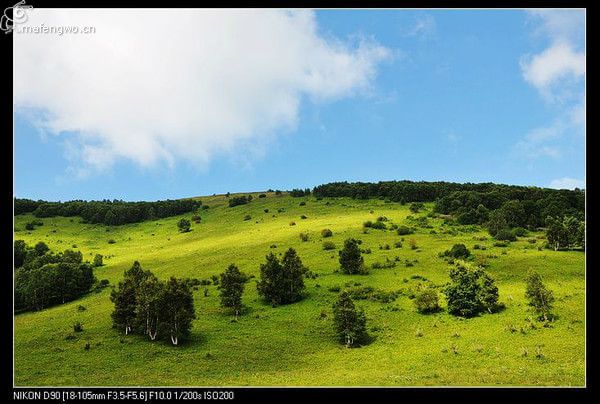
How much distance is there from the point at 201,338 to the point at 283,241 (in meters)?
49.1

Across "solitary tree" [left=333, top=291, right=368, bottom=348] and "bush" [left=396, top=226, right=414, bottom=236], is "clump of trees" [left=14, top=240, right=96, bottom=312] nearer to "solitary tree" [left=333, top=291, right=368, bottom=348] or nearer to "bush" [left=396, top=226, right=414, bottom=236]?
"solitary tree" [left=333, top=291, right=368, bottom=348]

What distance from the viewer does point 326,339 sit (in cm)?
5275

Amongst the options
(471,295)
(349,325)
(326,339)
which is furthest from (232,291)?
(471,295)

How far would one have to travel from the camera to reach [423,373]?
1582 inches

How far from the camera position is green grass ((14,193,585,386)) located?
4100 cm

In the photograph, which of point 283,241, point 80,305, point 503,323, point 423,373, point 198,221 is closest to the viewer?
point 423,373

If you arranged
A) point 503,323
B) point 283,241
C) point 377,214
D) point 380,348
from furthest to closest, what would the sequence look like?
1. point 377,214
2. point 283,241
3. point 503,323
4. point 380,348

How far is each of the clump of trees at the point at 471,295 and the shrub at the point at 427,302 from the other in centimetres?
164

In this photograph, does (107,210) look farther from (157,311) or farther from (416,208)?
(157,311)

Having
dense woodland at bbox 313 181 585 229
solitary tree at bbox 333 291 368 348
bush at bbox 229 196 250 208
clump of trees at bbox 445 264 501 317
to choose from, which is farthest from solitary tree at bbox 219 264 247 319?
bush at bbox 229 196 250 208
